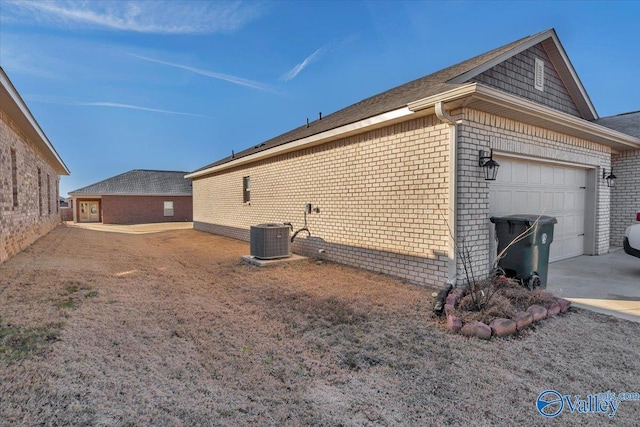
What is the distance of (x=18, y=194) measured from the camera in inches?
332

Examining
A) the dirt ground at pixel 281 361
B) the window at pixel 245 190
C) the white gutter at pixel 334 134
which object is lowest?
the dirt ground at pixel 281 361

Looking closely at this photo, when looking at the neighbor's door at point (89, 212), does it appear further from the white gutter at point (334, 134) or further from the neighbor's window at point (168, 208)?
the white gutter at point (334, 134)

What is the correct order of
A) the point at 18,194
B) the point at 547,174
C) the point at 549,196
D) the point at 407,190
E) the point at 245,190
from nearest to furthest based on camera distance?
the point at 407,190
the point at 547,174
the point at 549,196
the point at 18,194
the point at 245,190

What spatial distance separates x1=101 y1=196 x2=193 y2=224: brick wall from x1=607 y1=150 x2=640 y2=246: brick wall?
28.0 m

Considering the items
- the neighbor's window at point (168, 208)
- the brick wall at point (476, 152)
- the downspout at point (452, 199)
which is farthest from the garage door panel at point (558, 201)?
the neighbor's window at point (168, 208)

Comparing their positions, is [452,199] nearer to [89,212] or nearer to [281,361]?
[281,361]

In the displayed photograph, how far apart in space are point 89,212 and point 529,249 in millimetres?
34625

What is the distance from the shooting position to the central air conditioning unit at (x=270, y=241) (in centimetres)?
779

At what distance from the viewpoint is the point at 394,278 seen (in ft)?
19.7

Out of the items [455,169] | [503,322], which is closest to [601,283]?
[455,169]

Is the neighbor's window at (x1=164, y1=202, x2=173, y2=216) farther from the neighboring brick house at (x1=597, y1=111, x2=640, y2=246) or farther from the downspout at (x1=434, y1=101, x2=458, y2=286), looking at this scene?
the neighboring brick house at (x1=597, y1=111, x2=640, y2=246)

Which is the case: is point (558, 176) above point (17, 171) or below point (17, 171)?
below

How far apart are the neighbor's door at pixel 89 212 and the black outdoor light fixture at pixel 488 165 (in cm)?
3331

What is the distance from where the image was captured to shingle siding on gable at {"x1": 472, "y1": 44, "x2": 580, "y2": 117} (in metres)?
6.27
